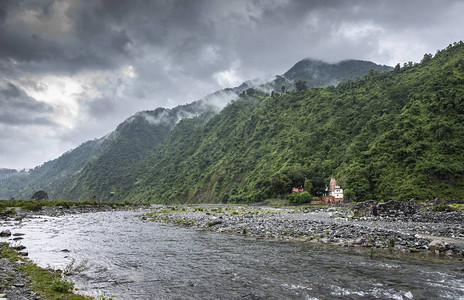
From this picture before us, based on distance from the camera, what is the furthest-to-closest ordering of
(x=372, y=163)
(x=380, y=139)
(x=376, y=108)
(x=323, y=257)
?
(x=376, y=108), (x=380, y=139), (x=372, y=163), (x=323, y=257)

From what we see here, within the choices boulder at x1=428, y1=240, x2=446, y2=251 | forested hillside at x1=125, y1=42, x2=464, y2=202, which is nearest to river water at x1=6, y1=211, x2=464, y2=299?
boulder at x1=428, y1=240, x2=446, y2=251

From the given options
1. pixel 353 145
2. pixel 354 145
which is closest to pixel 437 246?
pixel 354 145

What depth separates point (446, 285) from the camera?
9.78 meters

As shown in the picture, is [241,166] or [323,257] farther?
[241,166]

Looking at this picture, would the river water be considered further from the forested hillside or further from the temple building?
the temple building

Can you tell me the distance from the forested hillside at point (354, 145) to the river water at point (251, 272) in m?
51.9

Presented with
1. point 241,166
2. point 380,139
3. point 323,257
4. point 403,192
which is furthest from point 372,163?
point 241,166

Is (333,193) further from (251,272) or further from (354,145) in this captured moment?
(251,272)

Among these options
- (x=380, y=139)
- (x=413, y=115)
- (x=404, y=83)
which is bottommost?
(x=380, y=139)

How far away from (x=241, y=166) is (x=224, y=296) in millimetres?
137783

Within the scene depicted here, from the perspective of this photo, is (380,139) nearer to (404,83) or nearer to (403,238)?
(404,83)

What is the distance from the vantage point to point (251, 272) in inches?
466

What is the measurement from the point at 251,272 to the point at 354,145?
8901cm

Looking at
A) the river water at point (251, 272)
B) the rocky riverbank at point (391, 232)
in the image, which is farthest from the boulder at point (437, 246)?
the river water at point (251, 272)
